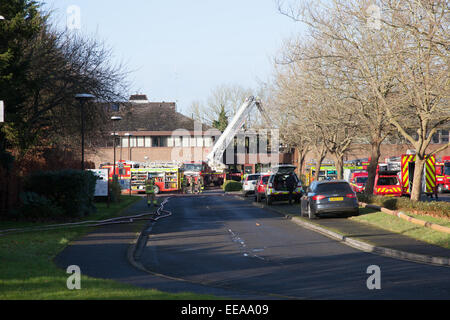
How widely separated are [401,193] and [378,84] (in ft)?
54.2

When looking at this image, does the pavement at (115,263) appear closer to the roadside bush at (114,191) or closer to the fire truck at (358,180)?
the roadside bush at (114,191)

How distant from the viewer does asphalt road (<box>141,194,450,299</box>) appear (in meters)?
11.0

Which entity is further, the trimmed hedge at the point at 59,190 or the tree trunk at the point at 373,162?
the tree trunk at the point at 373,162

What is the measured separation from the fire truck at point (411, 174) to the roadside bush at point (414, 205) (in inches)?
351

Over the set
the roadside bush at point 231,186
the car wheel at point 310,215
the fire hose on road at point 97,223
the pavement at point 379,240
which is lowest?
the pavement at point 379,240

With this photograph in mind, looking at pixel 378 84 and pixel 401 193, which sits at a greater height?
pixel 378 84

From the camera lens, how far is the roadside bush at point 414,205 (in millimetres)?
23219

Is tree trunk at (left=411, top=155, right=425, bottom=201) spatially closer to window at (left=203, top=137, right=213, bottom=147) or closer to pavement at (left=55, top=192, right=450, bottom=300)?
pavement at (left=55, top=192, right=450, bottom=300)

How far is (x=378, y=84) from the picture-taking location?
25.8m

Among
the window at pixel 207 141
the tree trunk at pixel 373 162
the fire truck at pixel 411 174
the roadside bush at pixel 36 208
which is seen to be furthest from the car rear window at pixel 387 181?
the window at pixel 207 141

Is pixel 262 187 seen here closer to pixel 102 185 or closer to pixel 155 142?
pixel 102 185

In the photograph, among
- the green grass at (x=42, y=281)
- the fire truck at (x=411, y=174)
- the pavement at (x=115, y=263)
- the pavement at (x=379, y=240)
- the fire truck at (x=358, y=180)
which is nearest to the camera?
the green grass at (x=42, y=281)
